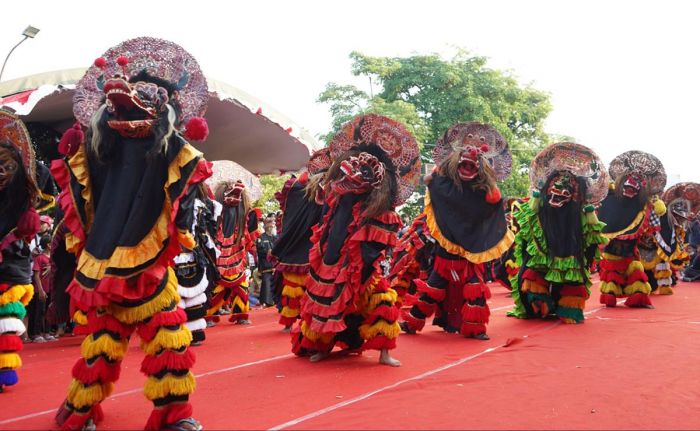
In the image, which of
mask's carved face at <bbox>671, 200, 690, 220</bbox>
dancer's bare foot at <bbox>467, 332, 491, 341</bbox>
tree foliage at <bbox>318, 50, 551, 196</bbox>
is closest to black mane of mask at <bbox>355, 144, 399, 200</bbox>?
dancer's bare foot at <bbox>467, 332, 491, 341</bbox>

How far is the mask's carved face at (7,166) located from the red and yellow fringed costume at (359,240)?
243cm

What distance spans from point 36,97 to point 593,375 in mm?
7818

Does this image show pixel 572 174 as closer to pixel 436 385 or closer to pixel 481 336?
pixel 481 336

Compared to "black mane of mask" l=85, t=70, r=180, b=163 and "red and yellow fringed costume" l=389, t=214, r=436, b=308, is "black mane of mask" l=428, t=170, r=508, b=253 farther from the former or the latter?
"black mane of mask" l=85, t=70, r=180, b=163

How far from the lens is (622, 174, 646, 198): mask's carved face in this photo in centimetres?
1019

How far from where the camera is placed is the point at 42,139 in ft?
37.6

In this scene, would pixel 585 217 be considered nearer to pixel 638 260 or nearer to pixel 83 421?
pixel 638 260

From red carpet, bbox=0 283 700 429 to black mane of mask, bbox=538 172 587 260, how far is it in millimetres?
1046

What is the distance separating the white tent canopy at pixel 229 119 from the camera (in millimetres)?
9992

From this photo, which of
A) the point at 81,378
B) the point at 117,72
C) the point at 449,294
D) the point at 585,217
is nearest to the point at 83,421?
the point at 81,378

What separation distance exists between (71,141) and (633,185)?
8.57 m

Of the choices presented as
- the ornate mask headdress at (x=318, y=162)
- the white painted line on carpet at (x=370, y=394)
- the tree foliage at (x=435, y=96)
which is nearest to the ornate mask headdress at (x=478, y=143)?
the ornate mask headdress at (x=318, y=162)

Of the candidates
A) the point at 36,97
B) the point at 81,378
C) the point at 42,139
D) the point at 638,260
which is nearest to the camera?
the point at 81,378

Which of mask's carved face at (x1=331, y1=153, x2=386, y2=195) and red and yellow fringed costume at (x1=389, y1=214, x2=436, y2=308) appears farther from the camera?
red and yellow fringed costume at (x1=389, y1=214, x2=436, y2=308)
